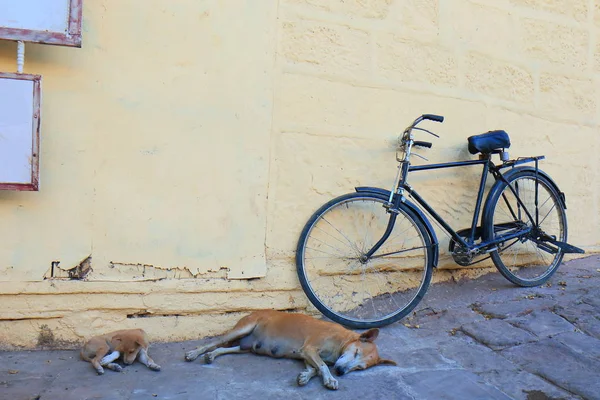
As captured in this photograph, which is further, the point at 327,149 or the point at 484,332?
the point at 327,149

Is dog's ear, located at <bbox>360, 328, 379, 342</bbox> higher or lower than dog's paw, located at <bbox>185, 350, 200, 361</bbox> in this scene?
higher

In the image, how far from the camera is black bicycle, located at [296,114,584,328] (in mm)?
3727

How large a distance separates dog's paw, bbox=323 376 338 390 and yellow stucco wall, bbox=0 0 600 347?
0.93 metres

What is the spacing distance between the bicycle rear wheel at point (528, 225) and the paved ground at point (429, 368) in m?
0.43

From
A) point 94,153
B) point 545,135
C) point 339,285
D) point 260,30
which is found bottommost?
point 339,285

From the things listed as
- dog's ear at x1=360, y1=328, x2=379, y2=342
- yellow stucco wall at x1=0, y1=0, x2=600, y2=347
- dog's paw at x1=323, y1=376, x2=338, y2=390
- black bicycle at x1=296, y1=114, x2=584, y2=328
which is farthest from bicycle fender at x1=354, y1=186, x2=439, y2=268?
dog's paw at x1=323, y1=376, x2=338, y2=390

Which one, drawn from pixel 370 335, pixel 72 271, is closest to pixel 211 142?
pixel 72 271

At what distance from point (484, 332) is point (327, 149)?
161 cm

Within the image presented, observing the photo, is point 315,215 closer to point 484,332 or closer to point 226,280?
point 226,280

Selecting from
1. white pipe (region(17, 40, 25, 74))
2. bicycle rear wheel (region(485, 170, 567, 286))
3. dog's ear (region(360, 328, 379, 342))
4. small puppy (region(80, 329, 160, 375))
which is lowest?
small puppy (region(80, 329, 160, 375))

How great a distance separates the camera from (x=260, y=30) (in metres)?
3.57

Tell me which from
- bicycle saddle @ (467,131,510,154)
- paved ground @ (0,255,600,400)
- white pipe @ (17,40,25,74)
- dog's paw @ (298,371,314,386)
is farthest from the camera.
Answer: bicycle saddle @ (467,131,510,154)

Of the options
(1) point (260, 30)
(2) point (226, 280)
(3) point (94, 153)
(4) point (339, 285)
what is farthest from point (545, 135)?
(3) point (94, 153)

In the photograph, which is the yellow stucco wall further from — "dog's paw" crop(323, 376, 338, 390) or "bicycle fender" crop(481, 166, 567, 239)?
"dog's paw" crop(323, 376, 338, 390)
